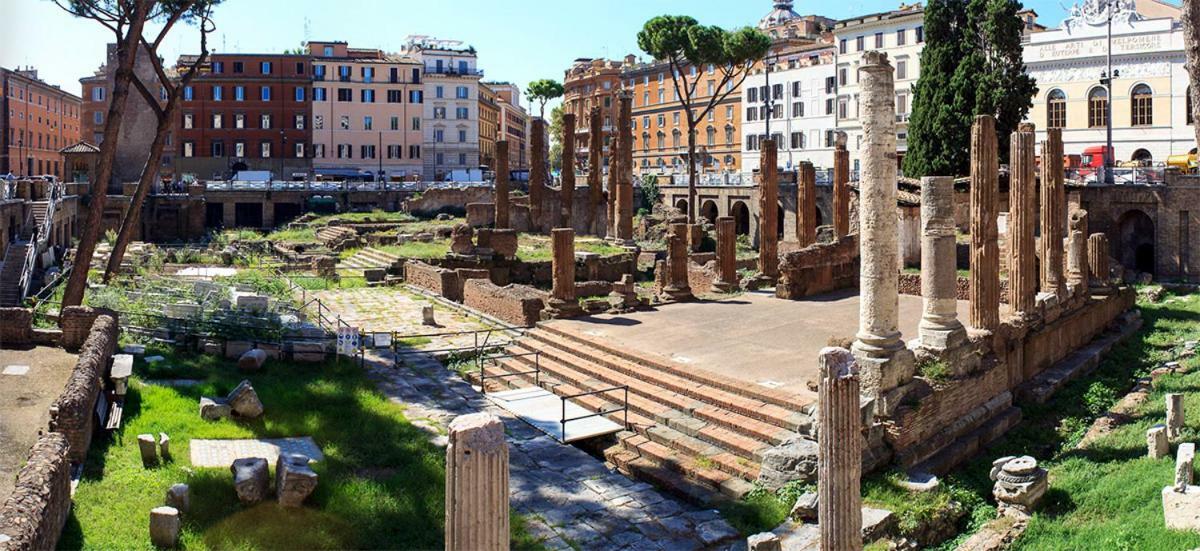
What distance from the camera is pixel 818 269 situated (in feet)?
88.2

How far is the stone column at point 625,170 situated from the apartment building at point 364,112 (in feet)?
99.5

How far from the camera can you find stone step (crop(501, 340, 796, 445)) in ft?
47.2

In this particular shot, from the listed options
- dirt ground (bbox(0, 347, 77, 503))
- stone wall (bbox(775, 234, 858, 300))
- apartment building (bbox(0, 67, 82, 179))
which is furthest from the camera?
apartment building (bbox(0, 67, 82, 179))

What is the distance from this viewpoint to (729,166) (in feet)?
225

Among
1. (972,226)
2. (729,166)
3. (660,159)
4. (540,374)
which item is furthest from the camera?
(660,159)

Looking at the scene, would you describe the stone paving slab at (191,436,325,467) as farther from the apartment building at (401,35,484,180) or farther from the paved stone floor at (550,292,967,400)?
the apartment building at (401,35,484,180)

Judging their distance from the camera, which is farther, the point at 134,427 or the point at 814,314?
the point at 814,314

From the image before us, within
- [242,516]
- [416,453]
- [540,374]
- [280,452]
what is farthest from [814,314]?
[242,516]

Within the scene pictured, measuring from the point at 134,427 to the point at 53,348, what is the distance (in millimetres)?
5101

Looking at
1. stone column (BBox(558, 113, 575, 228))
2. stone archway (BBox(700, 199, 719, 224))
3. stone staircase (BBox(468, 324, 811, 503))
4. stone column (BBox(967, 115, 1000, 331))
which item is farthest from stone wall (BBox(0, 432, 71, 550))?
stone archway (BBox(700, 199, 719, 224))

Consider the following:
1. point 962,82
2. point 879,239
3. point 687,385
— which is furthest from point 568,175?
point 879,239

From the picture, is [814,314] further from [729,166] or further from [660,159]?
[660,159]

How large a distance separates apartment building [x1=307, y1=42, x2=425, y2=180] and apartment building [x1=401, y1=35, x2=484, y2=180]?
1.13 metres

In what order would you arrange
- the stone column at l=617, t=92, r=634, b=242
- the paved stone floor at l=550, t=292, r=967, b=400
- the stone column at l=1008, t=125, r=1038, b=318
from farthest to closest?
1. the stone column at l=617, t=92, r=634, b=242
2. the stone column at l=1008, t=125, r=1038, b=318
3. the paved stone floor at l=550, t=292, r=967, b=400
